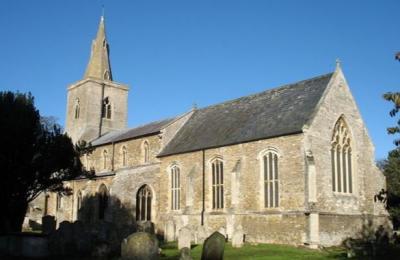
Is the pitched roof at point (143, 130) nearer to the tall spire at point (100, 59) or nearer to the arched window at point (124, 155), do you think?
the arched window at point (124, 155)

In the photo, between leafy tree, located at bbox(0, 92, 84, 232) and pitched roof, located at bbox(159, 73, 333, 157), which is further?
pitched roof, located at bbox(159, 73, 333, 157)

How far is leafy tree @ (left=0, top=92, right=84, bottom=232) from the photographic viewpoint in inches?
1078

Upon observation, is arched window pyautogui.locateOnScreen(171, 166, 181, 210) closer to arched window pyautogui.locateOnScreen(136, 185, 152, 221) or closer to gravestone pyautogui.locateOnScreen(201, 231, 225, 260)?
arched window pyautogui.locateOnScreen(136, 185, 152, 221)

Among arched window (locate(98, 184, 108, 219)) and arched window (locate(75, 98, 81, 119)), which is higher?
arched window (locate(75, 98, 81, 119))

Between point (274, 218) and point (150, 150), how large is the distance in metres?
13.8

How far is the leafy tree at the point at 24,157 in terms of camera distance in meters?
27.4

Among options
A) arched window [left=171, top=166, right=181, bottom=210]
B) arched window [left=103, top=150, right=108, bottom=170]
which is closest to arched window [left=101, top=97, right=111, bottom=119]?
arched window [left=103, top=150, right=108, bottom=170]

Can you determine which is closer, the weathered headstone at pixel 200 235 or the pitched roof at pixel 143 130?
the weathered headstone at pixel 200 235

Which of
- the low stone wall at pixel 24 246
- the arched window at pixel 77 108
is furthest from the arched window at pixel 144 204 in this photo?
the arched window at pixel 77 108

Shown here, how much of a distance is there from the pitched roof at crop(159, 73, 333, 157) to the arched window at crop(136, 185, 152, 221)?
129 inches

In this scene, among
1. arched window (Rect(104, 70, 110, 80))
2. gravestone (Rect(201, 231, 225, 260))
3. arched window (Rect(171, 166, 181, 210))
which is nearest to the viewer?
gravestone (Rect(201, 231, 225, 260))

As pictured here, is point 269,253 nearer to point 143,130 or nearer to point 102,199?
point 143,130

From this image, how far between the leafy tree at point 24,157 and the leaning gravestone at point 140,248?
1633cm

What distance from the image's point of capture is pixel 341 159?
30.0 meters
